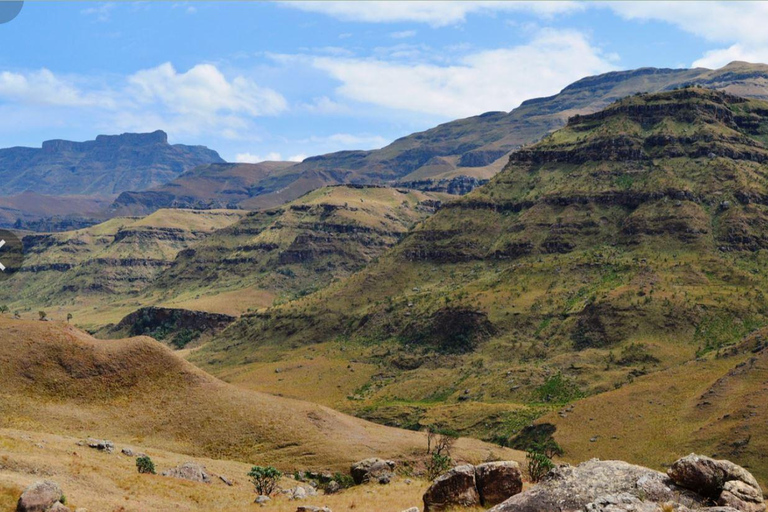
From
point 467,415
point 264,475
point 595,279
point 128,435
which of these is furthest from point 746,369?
point 128,435

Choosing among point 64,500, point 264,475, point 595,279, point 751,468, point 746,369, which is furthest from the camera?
point 595,279

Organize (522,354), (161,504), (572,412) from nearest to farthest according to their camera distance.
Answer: (161,504)
(572,412)
(522,354)

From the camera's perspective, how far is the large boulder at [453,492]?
39.3 m

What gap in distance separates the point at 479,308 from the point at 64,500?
155340mm

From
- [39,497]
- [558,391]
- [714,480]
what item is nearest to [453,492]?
[714,480]

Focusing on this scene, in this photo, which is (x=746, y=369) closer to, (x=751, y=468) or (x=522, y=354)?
(x=751, y=468)

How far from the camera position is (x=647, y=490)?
98.1 ft

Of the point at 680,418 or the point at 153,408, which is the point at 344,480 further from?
the point at 680,418

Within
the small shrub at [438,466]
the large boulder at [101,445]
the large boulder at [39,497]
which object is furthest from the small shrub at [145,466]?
the small shrub at [438,466]

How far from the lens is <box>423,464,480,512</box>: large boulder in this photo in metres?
39.3

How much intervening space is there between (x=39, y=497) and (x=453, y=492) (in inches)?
1047

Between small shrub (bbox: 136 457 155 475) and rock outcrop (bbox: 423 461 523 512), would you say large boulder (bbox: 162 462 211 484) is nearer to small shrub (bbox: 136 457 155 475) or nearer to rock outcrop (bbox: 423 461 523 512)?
small shrub (bbox: 136 457 155 475)

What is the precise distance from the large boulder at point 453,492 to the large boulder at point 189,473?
36.3m

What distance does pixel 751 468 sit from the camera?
9681 cm
